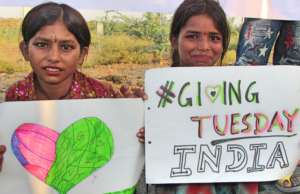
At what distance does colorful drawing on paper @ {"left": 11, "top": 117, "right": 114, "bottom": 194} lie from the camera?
6.32 feet

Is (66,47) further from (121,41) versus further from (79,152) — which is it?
(79,152)

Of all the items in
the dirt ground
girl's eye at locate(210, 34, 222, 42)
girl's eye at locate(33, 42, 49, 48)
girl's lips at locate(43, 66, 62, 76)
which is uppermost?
girl's eye at locate(210, 34, 222, 42)

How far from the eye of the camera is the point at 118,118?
1.99 meters

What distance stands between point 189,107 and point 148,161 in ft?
0.94

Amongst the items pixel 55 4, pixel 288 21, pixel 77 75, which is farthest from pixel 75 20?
pixel 288 21

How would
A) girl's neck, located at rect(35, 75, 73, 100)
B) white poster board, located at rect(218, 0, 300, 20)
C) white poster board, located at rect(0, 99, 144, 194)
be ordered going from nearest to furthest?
white poster board, located at rect(0, 99, 144, 194), girl's neck, located at rect(35, 75, 73, 100), white poster board, located at rect(218, 0, 300, 20)

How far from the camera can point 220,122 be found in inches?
78.8

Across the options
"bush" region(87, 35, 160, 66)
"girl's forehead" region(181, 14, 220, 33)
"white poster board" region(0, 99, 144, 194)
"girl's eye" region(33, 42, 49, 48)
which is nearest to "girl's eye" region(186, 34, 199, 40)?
"girl's forehead" region(181, 14, 220, 33)

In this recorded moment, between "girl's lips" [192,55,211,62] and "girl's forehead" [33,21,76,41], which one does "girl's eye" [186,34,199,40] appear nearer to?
"girl's lips" [192,55,211,62]

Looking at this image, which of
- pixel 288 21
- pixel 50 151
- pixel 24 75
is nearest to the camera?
pixel 50 151

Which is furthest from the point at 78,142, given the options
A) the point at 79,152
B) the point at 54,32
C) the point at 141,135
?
the point at 54,32

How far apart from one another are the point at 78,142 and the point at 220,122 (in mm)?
611

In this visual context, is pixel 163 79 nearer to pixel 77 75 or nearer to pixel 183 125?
pixel 183 125

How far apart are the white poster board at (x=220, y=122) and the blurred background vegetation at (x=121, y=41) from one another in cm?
33
